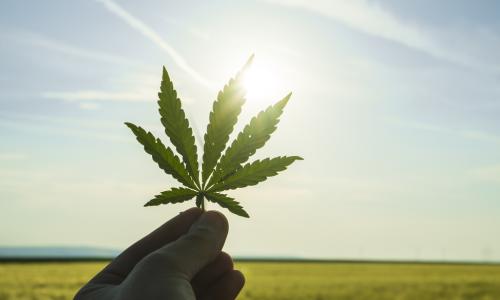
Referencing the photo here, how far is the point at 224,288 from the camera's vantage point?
2.57 meters

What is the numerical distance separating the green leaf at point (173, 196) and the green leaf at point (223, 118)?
5.9 inches

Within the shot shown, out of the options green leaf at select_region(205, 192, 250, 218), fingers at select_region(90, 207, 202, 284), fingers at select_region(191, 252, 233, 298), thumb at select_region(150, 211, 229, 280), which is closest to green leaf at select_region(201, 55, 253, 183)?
green leaf at select_region(205, 192, 250, 218)

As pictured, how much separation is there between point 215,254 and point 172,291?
1.33 feet

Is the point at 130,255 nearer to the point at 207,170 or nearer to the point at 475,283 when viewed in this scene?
the point at 207,170

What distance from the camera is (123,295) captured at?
192 cm

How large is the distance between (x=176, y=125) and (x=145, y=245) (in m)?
0.85

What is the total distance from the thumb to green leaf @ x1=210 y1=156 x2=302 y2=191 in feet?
1.06

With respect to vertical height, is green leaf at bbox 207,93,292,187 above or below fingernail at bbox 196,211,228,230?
above

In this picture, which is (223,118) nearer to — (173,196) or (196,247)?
(173,196)

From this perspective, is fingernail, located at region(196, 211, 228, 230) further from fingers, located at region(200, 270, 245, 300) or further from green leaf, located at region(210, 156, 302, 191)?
fingers, located at region(200, 270, 245, 300)

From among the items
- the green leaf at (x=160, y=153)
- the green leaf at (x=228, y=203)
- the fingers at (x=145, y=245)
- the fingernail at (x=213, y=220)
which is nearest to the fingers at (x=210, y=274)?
the fingers at (x=145, y=245)

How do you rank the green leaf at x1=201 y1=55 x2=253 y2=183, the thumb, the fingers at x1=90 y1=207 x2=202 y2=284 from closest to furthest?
the green leaf at x1=201 y1=55 x2=253 y2=183 → the thumb → the fingers at x1=90 y1=207 x2=202 y2=284

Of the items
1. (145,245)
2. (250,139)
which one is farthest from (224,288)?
(250,139)

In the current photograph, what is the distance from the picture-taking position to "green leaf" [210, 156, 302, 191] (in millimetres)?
1914
